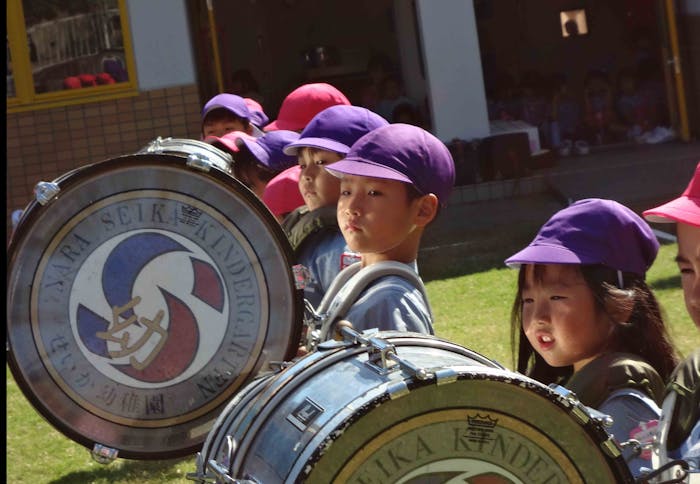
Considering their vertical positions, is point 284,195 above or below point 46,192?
below

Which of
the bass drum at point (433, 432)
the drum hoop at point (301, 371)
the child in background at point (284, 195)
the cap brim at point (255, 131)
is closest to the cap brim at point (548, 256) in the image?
the drum hoop at point (301, 371)

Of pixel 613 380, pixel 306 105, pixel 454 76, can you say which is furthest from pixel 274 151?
pixel 454 76

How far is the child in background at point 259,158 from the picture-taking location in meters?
4.93

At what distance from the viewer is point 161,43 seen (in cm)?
1164

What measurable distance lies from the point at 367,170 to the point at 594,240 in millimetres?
571

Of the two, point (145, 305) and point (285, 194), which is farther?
point (285, 194)

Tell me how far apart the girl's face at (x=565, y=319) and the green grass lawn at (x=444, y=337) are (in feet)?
6.00

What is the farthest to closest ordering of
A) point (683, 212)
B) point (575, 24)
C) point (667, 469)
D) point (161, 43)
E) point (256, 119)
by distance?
point (575, 24) < point (161, 43) < point (256, 119) < point (683, 212) < point (667, 469)

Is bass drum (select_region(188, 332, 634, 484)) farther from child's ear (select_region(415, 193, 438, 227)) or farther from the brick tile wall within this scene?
the brick tile wall

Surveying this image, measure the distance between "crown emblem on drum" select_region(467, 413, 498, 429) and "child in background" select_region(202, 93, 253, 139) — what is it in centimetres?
412

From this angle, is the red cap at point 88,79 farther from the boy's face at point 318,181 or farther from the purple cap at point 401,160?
the purple cap at point 401,160

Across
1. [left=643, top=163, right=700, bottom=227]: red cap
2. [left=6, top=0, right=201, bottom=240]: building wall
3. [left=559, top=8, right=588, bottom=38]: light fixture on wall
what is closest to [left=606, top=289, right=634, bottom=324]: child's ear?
[left=643, top=163, right=700, bottom=227]: red cap

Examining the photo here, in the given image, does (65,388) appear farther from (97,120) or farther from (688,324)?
(97,120)

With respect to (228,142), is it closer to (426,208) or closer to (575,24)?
(426,208)
